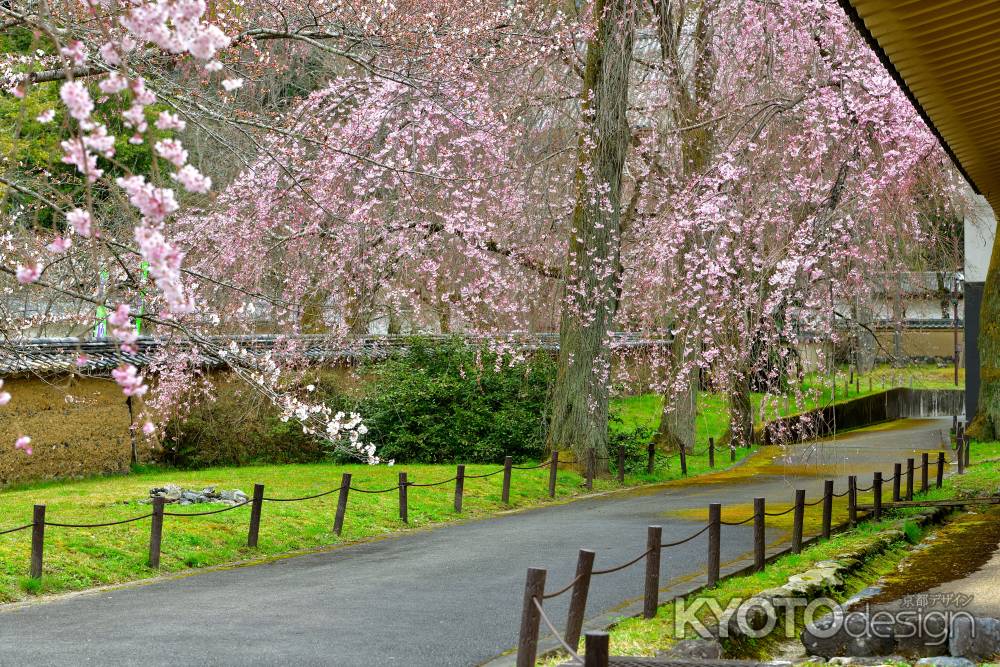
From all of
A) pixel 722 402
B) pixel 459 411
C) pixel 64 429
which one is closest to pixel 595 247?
pixel 459 411

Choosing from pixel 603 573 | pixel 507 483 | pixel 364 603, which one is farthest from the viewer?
pixel 507 483

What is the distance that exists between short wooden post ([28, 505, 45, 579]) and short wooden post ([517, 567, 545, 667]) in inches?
238

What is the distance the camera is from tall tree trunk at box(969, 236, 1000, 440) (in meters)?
23.4

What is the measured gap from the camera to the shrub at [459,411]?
2152 centimetres

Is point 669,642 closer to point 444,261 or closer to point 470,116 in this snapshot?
point 470,116

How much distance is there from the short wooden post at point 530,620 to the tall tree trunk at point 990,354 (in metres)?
19.9

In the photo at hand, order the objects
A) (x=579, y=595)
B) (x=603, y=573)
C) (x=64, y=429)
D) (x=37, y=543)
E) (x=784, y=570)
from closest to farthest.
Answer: (x=579, y=595), (x=603, y=573), (x=784, y=570), (x=37, y=543), (x=64, y=429)

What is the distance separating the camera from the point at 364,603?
9.34 meters

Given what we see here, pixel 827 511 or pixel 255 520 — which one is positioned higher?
pixel 827 511

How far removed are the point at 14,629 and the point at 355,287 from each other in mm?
11340

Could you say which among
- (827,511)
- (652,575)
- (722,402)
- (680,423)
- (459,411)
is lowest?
(652,575)

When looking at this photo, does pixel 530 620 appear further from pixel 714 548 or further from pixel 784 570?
pixel 784 570

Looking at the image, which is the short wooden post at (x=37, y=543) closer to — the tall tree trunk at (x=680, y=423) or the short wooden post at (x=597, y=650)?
the short wooden post at (x=597, y=650)

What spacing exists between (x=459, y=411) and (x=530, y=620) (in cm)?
1535
